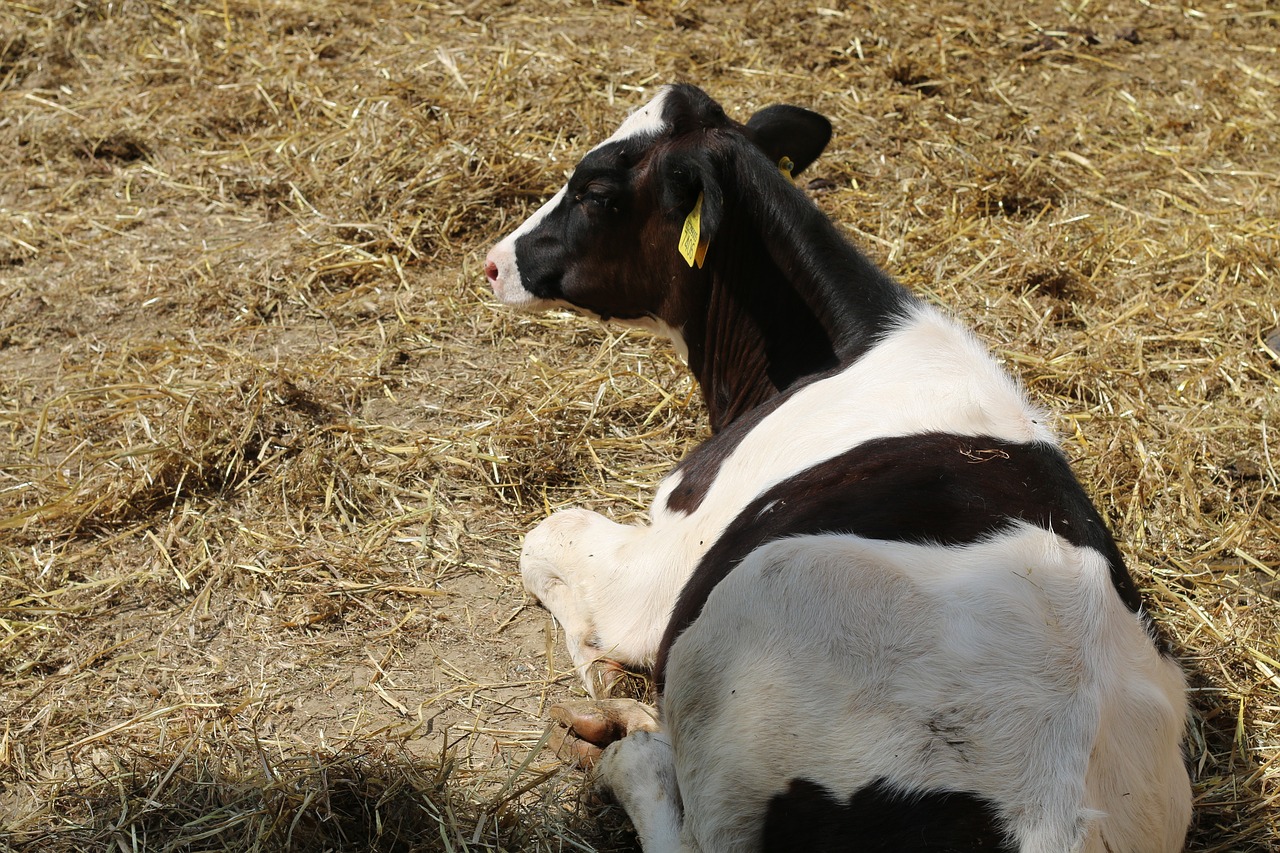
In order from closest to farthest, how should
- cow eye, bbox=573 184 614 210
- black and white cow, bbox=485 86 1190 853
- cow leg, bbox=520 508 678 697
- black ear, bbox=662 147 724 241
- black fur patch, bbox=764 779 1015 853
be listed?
black fur patch, bbox=764 779 1015 853, black and white cow, bbox=485 86 1190 853, cow leg, bbox=520 508 678 697, black ear, bbox=662 147 724 241, cow eye, bbox=573 184 614 210

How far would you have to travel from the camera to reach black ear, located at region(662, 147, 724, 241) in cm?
394

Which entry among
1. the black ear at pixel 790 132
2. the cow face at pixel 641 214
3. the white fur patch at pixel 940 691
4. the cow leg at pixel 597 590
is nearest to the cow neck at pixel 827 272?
the cow face at pixel 641 214

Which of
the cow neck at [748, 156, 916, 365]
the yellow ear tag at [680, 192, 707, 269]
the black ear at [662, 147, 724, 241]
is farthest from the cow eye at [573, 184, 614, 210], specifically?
the cow neck at [748, 156, 916, 365]

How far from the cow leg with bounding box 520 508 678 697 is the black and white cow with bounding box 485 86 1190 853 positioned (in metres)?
0.01

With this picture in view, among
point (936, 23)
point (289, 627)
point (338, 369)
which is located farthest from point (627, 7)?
point (289, 627)

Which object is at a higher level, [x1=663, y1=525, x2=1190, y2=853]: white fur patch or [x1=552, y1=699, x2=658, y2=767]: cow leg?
[x1=663, y1=525, x2=1190, y2=853]: white fur patch

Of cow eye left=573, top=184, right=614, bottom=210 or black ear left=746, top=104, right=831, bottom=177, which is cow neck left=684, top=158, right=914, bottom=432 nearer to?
cow eye left=573, top=184, right=614, bottom=210

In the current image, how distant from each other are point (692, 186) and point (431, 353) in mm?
2001

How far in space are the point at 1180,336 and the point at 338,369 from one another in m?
3.94

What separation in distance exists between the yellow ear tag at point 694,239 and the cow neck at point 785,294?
176 mm

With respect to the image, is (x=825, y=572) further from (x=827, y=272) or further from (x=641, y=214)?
(x=641, y=214)

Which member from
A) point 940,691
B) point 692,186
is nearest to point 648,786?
point 940,691

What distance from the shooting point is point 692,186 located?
4082 mm

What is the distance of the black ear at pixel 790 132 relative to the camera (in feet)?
15.2
